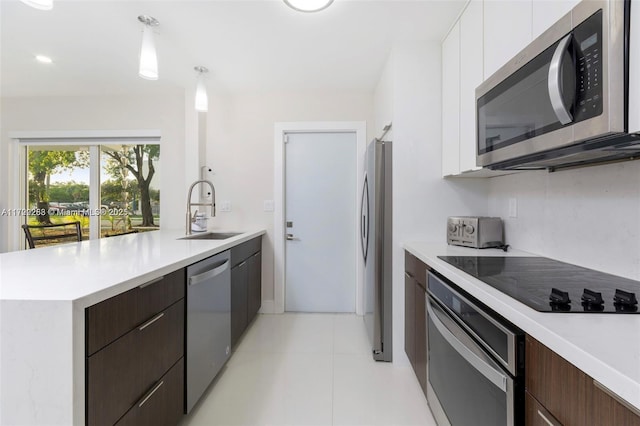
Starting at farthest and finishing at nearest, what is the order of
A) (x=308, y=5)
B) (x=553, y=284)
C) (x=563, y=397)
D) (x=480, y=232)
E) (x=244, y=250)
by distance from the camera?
(x=244, y=250) < (x=480, y=232) < (x=308, y=5) < (x=553, y=284) < (x=563, y=397)

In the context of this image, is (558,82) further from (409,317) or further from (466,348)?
(409,317)

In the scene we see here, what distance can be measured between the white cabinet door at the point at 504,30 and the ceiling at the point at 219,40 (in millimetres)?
423

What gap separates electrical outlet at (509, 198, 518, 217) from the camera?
1.72 m

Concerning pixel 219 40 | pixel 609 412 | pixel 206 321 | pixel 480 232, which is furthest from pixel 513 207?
pixel 219 40

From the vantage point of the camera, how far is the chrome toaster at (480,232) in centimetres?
175

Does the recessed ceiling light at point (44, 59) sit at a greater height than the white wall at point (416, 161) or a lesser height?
greater

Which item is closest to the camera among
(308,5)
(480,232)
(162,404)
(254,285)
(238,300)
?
(162,404)

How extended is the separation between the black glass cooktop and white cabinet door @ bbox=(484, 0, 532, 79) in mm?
937

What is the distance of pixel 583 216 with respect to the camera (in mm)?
1247

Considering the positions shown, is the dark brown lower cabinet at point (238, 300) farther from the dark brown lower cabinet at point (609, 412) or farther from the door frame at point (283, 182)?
the dark brown lower cabinet at point (609, 412)

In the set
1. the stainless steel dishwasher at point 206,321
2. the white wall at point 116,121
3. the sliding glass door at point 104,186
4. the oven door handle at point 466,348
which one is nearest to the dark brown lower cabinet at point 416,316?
the oven door handle at point 466,348

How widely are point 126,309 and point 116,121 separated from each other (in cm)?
306

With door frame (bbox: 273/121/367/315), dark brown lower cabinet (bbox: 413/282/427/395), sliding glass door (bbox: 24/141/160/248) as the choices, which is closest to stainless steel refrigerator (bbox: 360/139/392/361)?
dark brown lower cabinet (bbox: 413/282/427/395)

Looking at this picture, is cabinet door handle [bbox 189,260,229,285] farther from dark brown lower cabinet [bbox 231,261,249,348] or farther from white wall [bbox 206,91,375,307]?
white wall [bbox 206,91,375,307]
